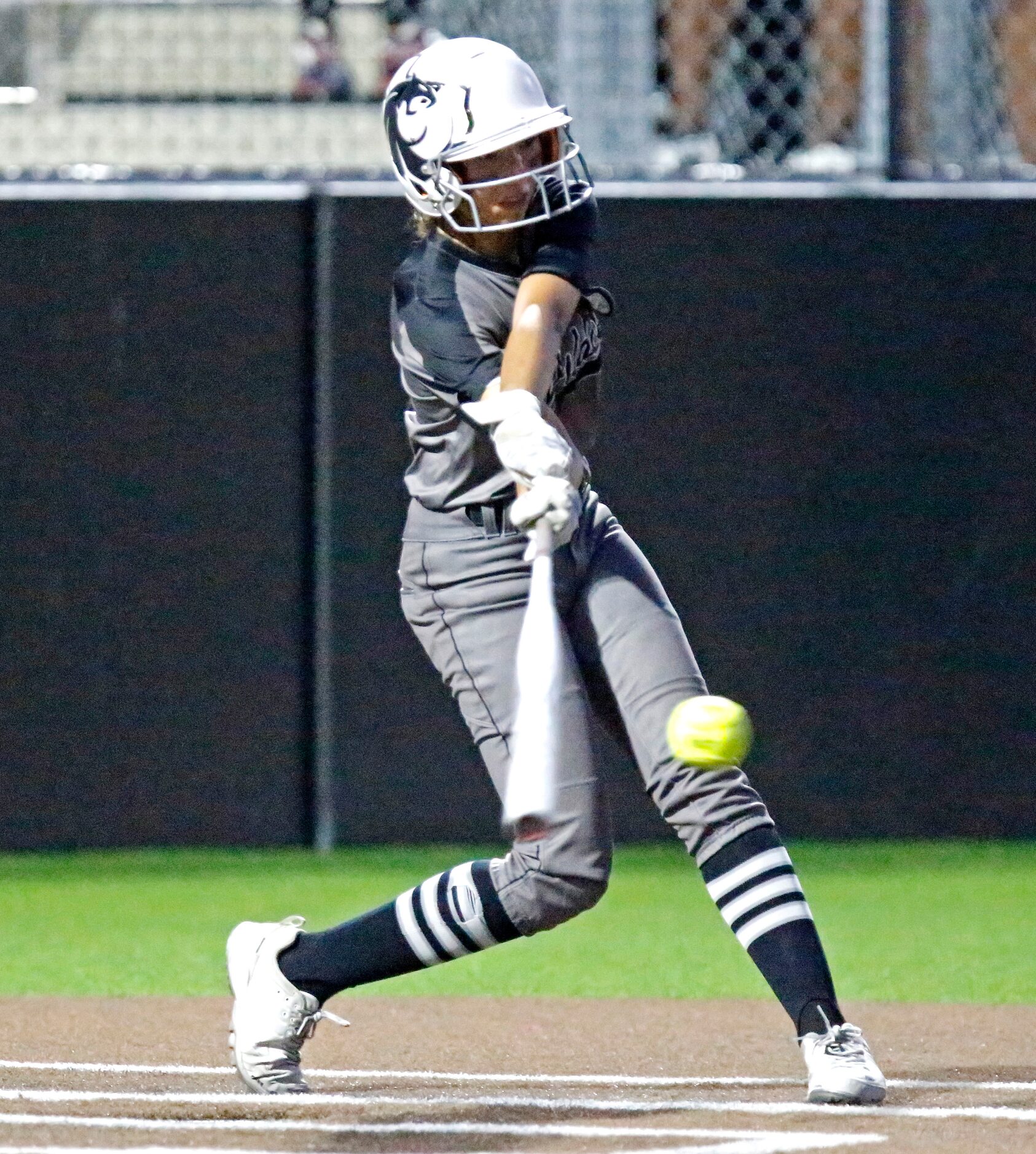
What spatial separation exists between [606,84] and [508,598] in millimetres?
4866

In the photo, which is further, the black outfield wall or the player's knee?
the black outfield wall

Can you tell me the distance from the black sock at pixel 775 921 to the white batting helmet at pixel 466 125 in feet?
3.95

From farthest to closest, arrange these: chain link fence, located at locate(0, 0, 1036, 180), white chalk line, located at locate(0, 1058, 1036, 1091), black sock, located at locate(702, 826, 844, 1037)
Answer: chain link fence, located at locate(0, 0, 1036, 180) < white chalk line, located at locate(0, 1058, 1036, 1091) < black sock, located at locate(702, 826, 844, 1037)

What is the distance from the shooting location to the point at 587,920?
691 cm

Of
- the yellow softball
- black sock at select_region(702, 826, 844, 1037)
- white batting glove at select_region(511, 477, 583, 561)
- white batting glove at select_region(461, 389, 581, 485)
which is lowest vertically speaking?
black sock at select_region(702, 826, 844, 1037)

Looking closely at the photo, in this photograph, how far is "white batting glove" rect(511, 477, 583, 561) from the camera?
3795 mm

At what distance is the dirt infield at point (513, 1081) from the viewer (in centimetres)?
358

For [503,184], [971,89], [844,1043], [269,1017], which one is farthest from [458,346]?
[971,89]

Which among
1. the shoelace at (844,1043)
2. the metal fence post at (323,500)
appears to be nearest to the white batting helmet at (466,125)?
the shoelace at (844,1043)

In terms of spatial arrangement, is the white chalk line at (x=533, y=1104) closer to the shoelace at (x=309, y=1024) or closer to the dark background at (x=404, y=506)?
the shoelace at (x=309, y=1024)

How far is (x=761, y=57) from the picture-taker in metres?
8.53

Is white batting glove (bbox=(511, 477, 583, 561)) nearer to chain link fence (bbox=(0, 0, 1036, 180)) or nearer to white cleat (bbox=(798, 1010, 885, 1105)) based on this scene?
white cleat (bbox=(798, 1010, 885, 1105))

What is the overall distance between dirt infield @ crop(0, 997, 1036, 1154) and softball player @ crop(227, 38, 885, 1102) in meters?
0.20

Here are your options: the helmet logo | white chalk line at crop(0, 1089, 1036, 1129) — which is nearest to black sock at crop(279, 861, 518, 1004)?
white chalk line at crop(0, 1089, 1036, 1129)
